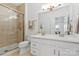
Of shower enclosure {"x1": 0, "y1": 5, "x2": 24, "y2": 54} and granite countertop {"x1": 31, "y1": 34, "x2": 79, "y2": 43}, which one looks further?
shower enclosure {"x1": 0, "y1": 5, "x2": 24, "y2": 54}

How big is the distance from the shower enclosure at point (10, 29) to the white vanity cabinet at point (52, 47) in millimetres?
239

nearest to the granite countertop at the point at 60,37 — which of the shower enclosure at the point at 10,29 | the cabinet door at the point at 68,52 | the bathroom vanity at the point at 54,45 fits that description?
the bathroom vanity at the point at 54,45

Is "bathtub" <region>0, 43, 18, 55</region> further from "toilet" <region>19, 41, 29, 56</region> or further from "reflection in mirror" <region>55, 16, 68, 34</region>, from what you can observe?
"reflection in mirror" <region>55, 16, 68, 34</region>

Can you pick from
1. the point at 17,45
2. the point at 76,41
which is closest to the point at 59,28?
the point at 76,41

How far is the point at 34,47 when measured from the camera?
1796mm

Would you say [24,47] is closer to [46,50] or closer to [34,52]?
[34,52]

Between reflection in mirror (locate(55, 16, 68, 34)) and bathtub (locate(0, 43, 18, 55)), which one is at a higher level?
reflection in mirror (locate(55, 16, 68, 34))

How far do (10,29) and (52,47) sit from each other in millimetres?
722

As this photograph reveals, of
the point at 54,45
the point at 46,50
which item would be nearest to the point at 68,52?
the point at 54,45

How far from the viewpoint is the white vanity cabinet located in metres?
1.64

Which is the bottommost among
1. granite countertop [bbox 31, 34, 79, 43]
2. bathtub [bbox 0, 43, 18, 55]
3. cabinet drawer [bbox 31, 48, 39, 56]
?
cabinet drawer [bbox 31, 48, 39, 56]

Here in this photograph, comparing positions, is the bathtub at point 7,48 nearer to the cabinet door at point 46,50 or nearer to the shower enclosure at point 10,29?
the shower enclosure at point 10,29

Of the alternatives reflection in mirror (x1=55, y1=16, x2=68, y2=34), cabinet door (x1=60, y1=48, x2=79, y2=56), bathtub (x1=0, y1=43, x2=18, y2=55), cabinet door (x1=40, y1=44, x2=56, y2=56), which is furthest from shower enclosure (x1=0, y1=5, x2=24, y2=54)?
cabinet door (x1=60, y1=48, x2=79, y2=56)

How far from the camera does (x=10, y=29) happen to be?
180 cm
